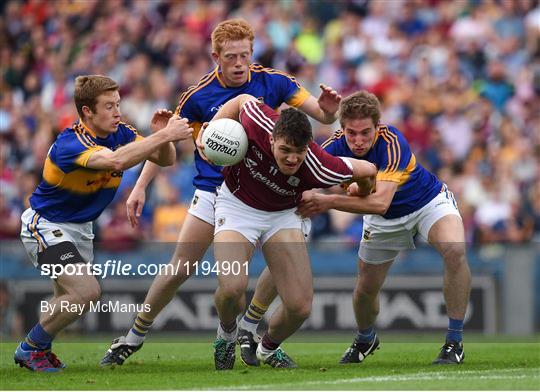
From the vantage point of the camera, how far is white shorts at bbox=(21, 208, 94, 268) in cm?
991

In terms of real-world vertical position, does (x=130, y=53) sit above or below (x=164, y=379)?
above

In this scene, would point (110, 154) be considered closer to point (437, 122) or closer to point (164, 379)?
point (164, 379)

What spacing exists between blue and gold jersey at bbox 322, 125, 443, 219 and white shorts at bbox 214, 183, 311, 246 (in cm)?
80

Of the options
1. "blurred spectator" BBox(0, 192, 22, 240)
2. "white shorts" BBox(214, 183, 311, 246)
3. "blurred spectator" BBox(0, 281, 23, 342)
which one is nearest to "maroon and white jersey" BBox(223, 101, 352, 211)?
"white shorts" BBox(214, 183, 311, 246)

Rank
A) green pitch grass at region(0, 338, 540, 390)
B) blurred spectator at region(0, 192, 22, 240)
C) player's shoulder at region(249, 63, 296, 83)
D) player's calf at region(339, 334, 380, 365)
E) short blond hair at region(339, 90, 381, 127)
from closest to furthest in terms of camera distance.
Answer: green pitch grass at region(0, 338, 540, 390)
short blond hair at region(339, 90, 381, 127)
player's shoulder at region(249, 63, 296, 83)
player's calf at region(339, 334, 380, 365)
blurred spectator at region(0, 192, 22, 240)

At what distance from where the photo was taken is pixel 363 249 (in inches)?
419

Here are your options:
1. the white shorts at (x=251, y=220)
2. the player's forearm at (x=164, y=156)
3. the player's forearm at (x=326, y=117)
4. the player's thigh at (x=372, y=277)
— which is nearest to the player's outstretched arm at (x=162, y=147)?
the player's forearm at (x=164, y=156)

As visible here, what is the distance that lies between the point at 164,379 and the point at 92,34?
1260cm

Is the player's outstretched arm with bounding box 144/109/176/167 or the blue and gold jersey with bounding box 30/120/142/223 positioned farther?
the player's outstretched arm with bounding box 144/109/176/167

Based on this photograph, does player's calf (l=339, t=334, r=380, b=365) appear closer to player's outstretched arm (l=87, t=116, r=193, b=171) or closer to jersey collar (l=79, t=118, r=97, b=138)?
player's outstretched arm (l=87, t=116, r=193, b=171)

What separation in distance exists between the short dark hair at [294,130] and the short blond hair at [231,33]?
1370 millimetres

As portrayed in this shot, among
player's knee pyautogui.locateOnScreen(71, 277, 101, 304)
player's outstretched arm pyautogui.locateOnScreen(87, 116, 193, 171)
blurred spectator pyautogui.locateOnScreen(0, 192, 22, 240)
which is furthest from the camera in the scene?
blurred spectator pyautogui.locateOnScreen(0, 192, 22, 240)

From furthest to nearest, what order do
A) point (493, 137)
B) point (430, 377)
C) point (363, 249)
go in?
1. point (493, 137)
2. point (363, 249)
3. point (430, 377)

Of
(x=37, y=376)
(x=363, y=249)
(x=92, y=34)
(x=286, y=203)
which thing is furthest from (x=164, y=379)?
(x=92, y=34)
